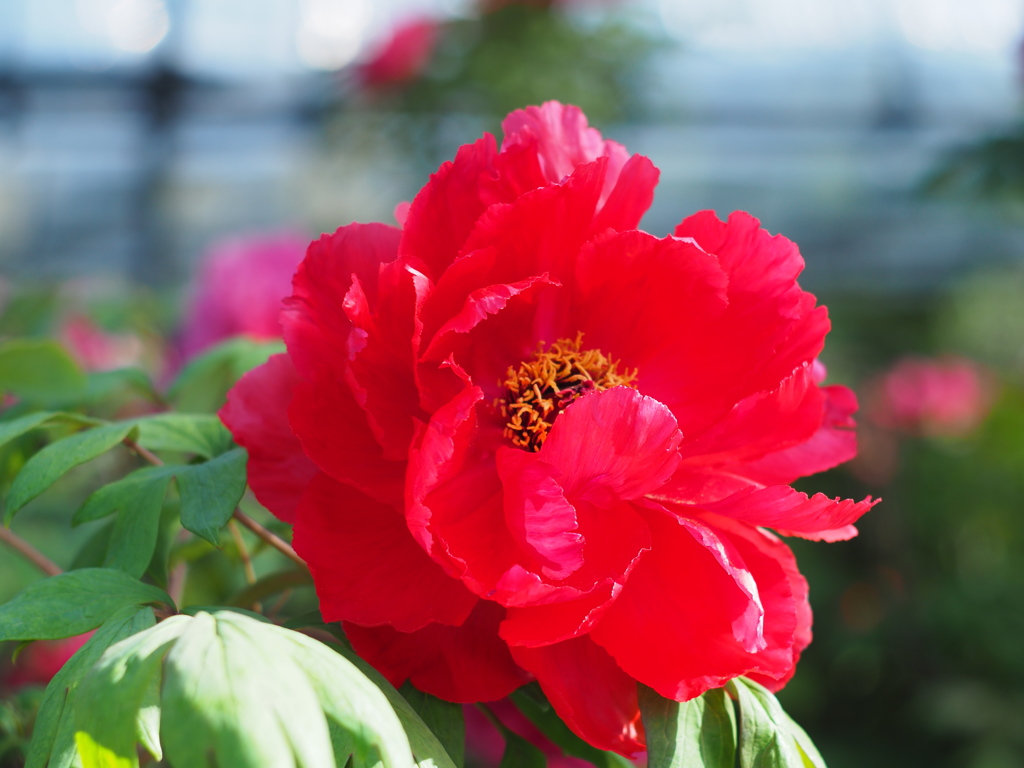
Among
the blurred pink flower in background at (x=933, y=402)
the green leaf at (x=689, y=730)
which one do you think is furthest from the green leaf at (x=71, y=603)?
the blurred pink flower in background at (x=933, y=402)

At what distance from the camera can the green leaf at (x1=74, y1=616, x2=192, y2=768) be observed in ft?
0.91

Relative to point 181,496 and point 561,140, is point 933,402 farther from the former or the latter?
point 181,496

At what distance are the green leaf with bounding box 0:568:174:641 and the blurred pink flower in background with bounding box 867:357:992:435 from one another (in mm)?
2628

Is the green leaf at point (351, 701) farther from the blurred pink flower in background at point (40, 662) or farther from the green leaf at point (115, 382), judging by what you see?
the blurred pink flower in background at point (40, 662)

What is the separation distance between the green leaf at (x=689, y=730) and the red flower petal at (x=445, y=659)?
0.19 feet

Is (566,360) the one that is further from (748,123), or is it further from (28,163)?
(28,163)

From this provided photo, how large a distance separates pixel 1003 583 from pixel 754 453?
7.44ft

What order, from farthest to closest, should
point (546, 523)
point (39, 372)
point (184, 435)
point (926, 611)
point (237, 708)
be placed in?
1. point (926, 611)
2. point (39, 372)
3. point (184, 435)
4. point (546, 523)
5. point (237, 708)

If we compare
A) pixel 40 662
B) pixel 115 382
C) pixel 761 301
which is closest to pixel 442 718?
pixel 761 301

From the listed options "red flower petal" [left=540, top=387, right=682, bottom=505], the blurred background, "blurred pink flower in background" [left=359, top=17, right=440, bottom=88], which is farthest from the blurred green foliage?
"red flower petal" [left=540, top=387, right=682, bottom=505]

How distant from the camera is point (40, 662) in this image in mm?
1002

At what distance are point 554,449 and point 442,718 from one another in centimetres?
13

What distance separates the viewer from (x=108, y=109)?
12.1 ft

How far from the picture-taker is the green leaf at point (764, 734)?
0.38 m
